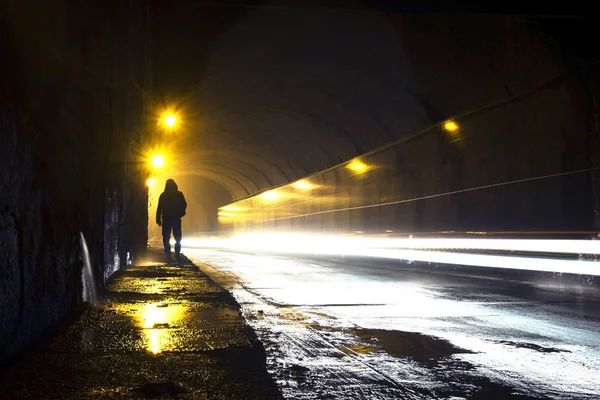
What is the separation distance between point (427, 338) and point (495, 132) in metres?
10.1

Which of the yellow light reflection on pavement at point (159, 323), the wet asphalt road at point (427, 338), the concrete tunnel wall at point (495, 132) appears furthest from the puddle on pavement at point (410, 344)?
the concrete tunnel wall at point (495, 132)

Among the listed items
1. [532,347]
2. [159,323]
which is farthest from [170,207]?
[532,347]

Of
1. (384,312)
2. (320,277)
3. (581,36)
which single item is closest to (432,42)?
(581,36)

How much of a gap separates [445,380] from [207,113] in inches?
771

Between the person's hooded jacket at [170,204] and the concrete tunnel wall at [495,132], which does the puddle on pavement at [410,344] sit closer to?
the concrete tunnel wall at [495,132]

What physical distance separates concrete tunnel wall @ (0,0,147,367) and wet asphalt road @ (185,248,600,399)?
5.63 feet

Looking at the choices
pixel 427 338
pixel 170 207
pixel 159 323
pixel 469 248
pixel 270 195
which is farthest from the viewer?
pixel 270 195

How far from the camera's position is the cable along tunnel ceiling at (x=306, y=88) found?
14.5 metres

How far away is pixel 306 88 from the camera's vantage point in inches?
771

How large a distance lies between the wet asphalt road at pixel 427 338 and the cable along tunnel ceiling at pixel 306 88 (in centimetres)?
584

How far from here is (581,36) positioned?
11773 mm

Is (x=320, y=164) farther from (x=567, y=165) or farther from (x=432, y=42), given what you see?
(x=567, y=165)

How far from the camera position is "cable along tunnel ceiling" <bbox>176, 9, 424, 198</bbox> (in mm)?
14547

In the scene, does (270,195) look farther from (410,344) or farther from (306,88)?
(410,344)
